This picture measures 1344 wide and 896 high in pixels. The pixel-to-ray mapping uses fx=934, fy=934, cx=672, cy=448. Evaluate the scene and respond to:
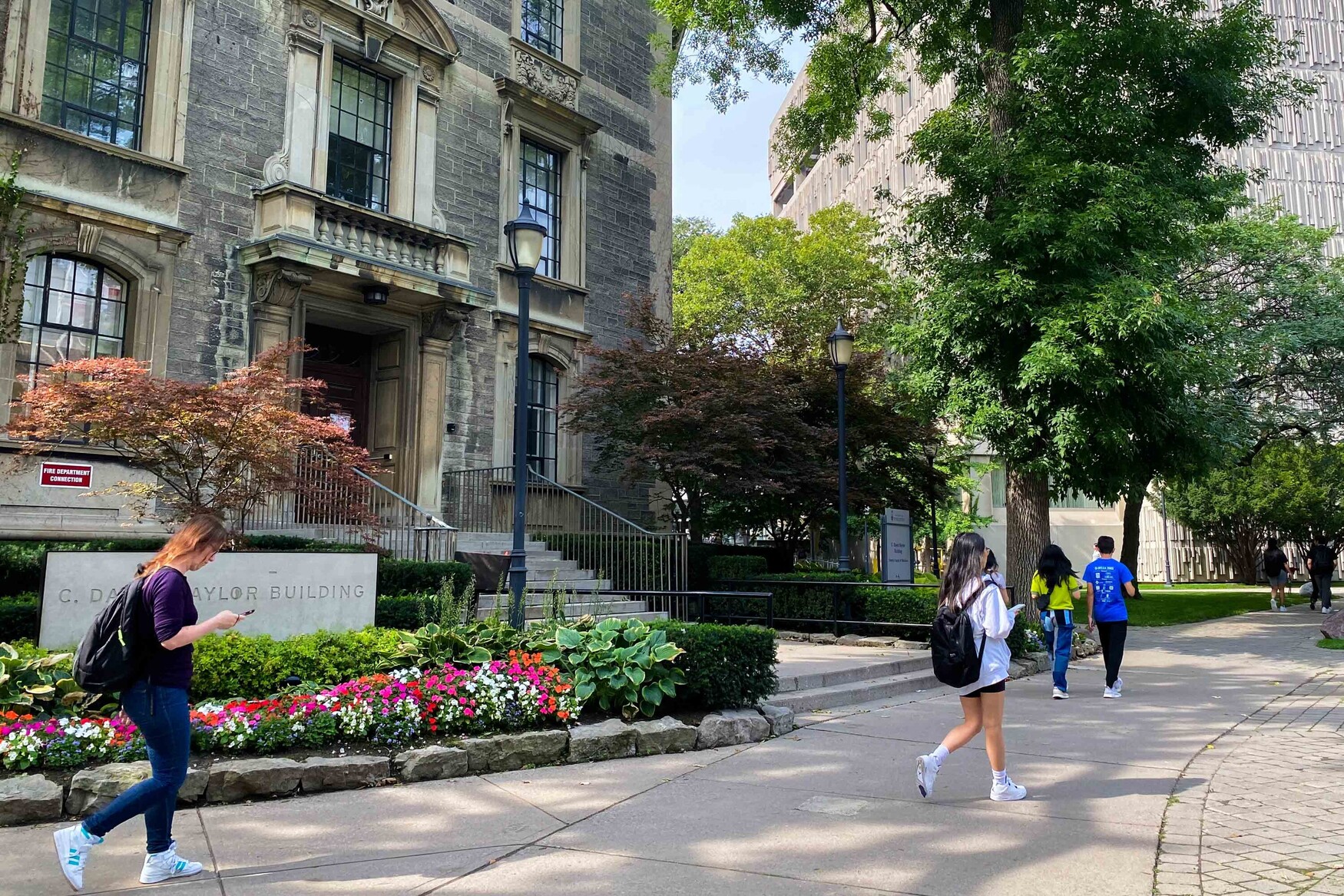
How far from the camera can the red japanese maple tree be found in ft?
30.0

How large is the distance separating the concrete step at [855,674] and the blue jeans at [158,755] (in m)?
5.25

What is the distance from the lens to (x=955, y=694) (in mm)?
10250

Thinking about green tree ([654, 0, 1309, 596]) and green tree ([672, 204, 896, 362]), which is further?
green tree ([672, 204, 896, 362])

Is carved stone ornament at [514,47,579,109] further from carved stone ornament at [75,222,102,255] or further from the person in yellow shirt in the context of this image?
the person in yellow shirt

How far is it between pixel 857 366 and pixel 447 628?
1291 cm

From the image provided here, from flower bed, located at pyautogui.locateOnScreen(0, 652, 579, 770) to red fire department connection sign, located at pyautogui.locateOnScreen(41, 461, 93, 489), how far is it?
6681 millimetres

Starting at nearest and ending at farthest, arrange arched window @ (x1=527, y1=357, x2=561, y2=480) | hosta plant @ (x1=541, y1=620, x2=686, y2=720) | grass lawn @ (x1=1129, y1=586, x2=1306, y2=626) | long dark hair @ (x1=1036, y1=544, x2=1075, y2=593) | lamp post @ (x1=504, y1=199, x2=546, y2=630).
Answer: hosta plant @ (x1=541, y1=620, x2=686, y2=720) < lamp post @ (x1=504, y1=199, x2=546, y2=630) < long dark hair @ (x1=1036, y1=544, x2=1075, y2=593) < arched window @ (x1=527, y1=357, x2=561, y2=480) < grass lawn @ (x1=1129, y1=586, x2=1306, y2=626)

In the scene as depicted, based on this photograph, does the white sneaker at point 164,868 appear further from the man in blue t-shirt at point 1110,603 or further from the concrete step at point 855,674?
the man in blue t-shirt at point 1110,603

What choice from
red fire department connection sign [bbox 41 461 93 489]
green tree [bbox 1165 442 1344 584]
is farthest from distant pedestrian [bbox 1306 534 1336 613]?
red fire department connection sign [bbox 41 461 93 489]

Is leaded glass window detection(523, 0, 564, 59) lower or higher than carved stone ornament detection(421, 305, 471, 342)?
higher

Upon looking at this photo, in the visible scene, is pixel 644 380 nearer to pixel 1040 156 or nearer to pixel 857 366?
pixel 857 366

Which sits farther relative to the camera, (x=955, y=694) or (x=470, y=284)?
(x=470, y=284)

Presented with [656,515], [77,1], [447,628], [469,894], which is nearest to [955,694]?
[447,628]

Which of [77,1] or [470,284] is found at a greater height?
[77,1]
